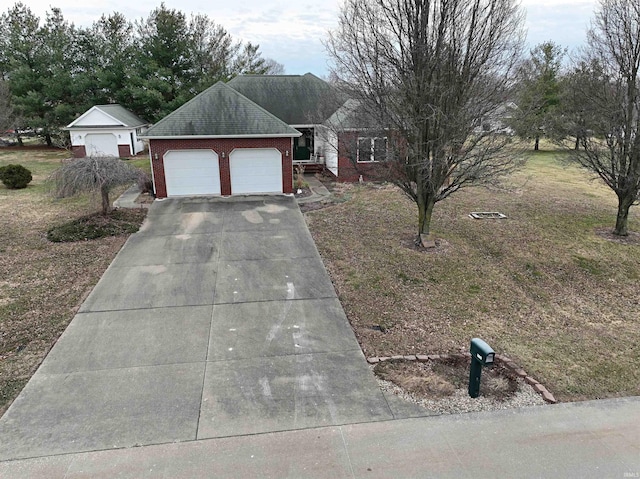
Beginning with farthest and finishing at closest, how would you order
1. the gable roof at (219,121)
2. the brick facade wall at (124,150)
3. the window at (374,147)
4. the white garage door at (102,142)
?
the brick facade wall at (124,150)
the white garage door at (102,142)
the gable roof at (219,121)
the window at (374,147)

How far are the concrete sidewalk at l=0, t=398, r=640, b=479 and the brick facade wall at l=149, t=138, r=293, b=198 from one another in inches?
519

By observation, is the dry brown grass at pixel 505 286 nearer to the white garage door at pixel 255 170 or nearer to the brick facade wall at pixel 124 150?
the white garage door at pixel 255 170

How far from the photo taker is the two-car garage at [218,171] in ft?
54.2

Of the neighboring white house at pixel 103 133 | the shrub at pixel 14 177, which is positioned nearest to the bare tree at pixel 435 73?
the shrub at pixel 14 177

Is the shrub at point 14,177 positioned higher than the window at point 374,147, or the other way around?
the window at point 374,147

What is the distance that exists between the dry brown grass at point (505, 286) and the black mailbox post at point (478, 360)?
114 cm

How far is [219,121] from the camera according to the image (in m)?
16.5

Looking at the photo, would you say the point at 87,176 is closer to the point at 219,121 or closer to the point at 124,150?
the point at 219,121

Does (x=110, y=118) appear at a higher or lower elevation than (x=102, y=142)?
higher

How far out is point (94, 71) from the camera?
3275 cm

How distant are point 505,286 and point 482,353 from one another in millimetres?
4455

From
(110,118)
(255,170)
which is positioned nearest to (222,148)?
(255,170)

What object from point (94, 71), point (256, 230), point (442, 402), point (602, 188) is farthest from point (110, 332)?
point (94, 71)

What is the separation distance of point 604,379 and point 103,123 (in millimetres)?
30138
